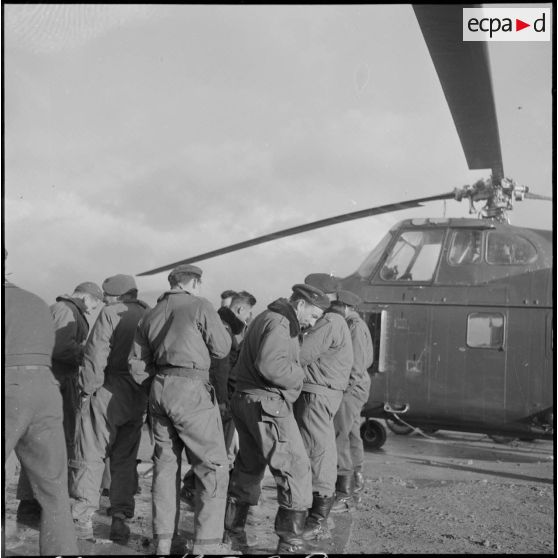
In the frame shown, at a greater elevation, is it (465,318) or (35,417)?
(465,318)

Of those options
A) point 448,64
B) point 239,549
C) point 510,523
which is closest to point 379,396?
point 510,523

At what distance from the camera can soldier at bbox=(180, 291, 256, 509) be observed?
5.58 m

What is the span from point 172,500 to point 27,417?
1.18m

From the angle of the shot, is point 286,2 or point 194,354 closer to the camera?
point 286,2

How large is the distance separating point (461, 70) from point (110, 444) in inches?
144

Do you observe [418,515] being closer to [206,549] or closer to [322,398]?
[322,398]

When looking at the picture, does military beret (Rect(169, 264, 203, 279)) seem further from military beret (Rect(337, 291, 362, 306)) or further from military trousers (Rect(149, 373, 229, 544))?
military beret (Rect(337, 291, 362, 306))

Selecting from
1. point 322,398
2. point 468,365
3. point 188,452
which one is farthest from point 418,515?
point 468,365

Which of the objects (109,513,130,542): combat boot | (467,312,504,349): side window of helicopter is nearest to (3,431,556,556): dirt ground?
(109,513,130,542): combat boot

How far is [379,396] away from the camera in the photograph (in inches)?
321

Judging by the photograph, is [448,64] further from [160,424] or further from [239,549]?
[239,549]

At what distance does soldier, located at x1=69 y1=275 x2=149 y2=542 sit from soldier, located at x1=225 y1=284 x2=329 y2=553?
0.89 metres

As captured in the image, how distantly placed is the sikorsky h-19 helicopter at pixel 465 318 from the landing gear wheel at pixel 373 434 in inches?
24.1

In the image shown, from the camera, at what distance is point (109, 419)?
4.96 meters
